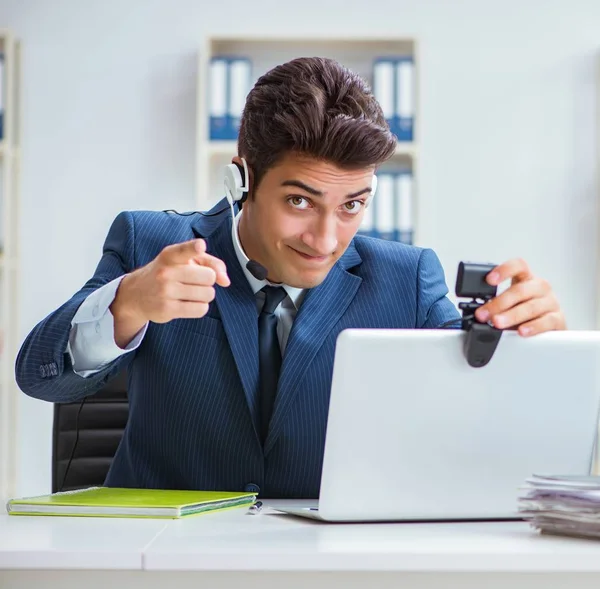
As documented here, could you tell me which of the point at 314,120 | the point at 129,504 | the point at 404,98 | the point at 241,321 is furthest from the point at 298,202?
the point at 404,98

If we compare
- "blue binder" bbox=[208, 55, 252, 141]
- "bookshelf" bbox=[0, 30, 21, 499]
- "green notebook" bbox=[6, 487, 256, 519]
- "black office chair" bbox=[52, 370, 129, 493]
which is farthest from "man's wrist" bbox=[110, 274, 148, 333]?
"bookshelf" bbox=[0, 30, 21, 499]

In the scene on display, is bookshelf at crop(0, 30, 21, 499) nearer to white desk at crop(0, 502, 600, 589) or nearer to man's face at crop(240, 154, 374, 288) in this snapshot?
man's face at crop(240, 154, 374, 288)

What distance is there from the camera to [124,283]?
1.32 metres

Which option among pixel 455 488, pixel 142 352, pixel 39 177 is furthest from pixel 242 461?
pixel 39 177

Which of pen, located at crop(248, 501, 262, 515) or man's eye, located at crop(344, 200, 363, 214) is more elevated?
man's eye, located at crop(344, 200, 363, 214)

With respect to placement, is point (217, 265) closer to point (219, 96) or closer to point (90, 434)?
point (90, 434)

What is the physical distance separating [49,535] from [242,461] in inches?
25.2

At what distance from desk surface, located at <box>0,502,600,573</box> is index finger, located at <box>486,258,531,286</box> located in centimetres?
29

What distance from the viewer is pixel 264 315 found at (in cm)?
165

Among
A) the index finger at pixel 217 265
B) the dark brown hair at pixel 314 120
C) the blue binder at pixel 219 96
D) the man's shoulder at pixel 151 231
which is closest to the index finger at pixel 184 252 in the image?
the index finger at pixel 217 265

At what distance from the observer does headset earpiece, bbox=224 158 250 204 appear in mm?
1564

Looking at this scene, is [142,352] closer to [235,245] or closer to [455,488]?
[235,245]

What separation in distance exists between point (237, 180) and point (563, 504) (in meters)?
0.79

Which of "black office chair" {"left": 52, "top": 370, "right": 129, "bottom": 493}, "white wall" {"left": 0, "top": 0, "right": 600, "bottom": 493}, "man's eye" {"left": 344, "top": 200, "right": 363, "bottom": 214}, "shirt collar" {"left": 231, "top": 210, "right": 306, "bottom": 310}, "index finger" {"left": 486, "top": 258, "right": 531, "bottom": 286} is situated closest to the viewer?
"index finger" {"left": 486, "top": 258, "right": 531, "bottom": 286}
